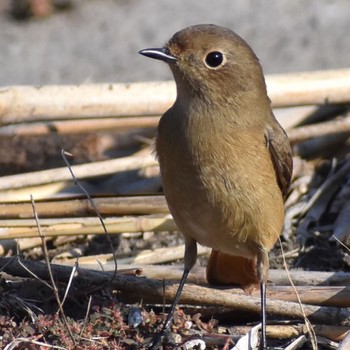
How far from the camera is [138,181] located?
736 cm

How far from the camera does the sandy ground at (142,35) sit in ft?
32.0

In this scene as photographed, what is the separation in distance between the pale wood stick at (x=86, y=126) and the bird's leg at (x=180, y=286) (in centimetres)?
168

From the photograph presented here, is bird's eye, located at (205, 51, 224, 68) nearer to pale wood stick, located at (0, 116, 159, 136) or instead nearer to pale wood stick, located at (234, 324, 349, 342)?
pale wood stick, located at (234, 324, 349, 342)

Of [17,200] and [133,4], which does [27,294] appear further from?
[133,4]

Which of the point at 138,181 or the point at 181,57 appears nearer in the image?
the point at 181,57

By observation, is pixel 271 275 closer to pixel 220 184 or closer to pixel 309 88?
pixel 220 184

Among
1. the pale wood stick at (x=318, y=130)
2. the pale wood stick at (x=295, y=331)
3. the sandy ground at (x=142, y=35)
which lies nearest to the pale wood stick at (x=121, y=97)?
the pale wood stick at (x=318, y=130)

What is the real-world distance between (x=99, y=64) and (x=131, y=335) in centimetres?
500

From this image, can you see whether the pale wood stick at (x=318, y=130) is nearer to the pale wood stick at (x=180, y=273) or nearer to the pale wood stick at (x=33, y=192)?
the pale wood stick at (x=180, y=273)

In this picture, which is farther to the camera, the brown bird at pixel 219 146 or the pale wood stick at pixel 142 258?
the pale wood stick at pixel 142 258

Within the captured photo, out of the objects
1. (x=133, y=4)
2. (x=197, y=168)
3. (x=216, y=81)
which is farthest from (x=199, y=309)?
(x=133, y=4)

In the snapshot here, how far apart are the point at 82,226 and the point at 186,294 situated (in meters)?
1.09

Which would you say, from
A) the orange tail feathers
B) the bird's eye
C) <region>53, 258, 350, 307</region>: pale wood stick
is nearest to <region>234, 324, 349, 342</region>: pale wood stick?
<region>53, 258, 350, 307</region>: pale wood stick

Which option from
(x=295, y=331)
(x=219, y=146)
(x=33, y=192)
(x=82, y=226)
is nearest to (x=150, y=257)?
(x=82, y=226)
